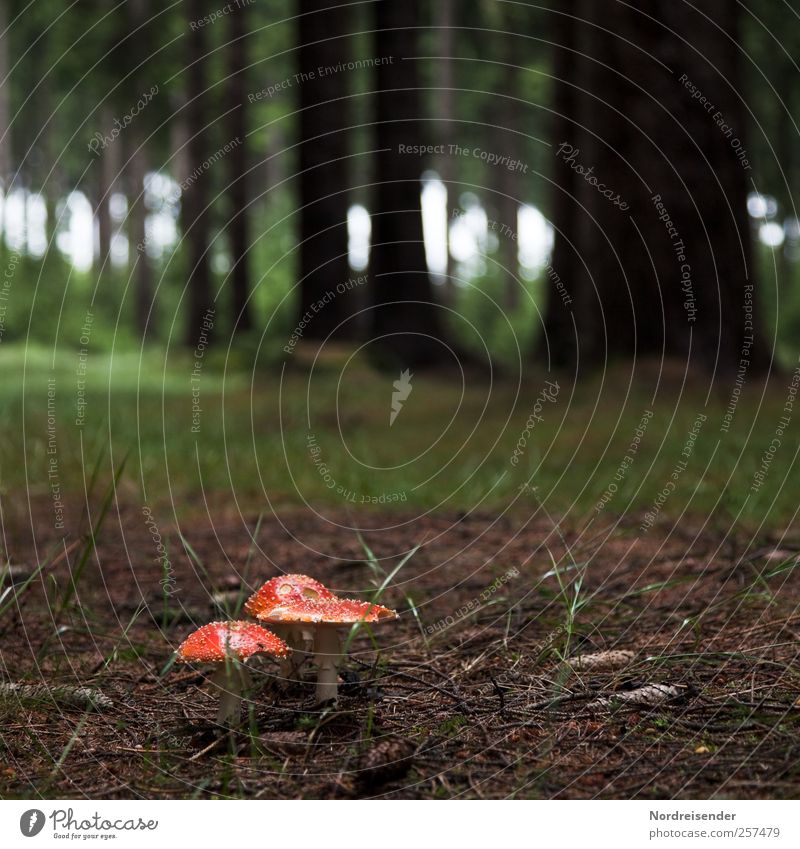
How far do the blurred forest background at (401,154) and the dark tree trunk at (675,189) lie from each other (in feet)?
0.08

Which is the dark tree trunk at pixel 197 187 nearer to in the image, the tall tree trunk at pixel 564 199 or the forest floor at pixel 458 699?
the tall tree trunk at pixel 564 199

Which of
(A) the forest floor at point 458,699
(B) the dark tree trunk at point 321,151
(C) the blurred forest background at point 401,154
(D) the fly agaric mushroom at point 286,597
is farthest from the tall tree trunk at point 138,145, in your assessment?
(D) the fly agaric mushroom at point 286,597

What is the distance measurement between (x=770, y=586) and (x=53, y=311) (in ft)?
83.1

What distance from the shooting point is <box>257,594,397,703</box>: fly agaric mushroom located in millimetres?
2344

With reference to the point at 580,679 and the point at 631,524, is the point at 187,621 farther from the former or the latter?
the point at 631,524

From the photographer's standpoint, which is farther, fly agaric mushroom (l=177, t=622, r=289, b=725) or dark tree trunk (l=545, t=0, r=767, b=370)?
dark tree trunk (l=545, t=0, r=767, b=370)

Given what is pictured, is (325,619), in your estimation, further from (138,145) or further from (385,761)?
(138,145)

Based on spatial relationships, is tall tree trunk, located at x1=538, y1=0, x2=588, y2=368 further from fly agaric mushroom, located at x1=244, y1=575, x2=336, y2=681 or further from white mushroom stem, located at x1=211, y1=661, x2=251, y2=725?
white mushroom stem, located at x1=211, y1=661, x2=251, y2=725

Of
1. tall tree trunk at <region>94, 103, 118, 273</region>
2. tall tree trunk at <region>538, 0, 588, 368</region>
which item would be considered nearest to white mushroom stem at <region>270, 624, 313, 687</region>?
tall tree trunk at <region>538, 0, 588, 368</region>

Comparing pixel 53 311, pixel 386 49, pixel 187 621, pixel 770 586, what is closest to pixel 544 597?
pixel 770 586

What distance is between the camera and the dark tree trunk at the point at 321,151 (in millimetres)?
12688

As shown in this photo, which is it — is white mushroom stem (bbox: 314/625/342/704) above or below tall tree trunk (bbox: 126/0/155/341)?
below

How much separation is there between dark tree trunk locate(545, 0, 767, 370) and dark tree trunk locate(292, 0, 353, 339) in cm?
488

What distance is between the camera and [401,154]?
496 inches
